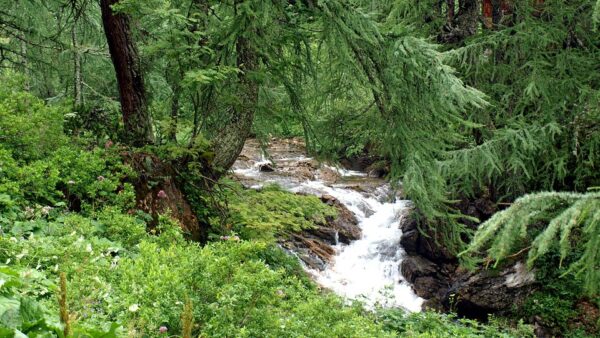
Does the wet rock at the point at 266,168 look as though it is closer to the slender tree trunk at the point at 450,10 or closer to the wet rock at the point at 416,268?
the wet rock at the point at 416,268

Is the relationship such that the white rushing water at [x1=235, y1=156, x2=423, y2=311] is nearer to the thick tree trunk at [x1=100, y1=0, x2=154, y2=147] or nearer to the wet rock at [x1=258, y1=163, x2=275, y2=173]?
the wet rock at [x1=258, y1=163, x2=275, y2=173]

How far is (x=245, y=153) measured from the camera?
17766 mm

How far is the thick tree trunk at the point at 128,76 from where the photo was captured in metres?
5.67

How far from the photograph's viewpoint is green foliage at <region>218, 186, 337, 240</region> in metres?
5.92

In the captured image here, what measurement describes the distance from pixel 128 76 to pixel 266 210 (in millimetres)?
2206

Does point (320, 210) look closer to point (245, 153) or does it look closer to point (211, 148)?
point (211, 148)

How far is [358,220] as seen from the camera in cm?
1249

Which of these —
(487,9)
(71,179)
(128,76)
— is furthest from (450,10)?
(71,179)

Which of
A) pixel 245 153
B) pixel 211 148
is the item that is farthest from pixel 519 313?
pixel 245 153

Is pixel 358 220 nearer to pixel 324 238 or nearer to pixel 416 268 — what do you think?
pixel 324 238

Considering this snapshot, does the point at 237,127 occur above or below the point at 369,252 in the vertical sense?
above

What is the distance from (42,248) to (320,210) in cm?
382

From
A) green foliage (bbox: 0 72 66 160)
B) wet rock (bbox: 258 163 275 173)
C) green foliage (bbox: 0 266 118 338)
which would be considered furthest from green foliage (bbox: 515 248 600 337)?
wet rock (bbox: 258 163 275 173)

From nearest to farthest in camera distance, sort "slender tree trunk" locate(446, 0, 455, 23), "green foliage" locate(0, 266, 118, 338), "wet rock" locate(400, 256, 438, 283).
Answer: "green foliage" locate(0, 266, 118, 338), "wet rock" locate(400, 256, 438, 283), "slender tree trunk" locate(446, 0, 455, 23)
